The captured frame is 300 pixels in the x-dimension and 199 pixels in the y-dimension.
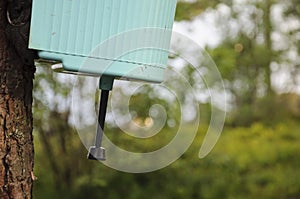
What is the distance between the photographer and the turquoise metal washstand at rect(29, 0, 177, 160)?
2.57ft

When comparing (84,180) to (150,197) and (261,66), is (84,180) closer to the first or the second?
(150,197)

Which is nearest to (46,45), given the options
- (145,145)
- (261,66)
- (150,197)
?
(145,145)

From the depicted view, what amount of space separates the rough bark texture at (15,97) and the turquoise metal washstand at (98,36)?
0.09 meters

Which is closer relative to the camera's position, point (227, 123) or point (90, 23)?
point (90, 23)

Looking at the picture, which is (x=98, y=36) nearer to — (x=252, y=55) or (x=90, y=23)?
(x=90, y=23)

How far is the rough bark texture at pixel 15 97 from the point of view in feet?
2.88

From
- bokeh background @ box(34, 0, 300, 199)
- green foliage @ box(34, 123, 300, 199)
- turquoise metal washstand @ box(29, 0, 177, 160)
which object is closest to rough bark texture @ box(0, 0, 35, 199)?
turquoise metal washstand @ box(29, 0, 177, 160)

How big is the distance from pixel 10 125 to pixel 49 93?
1686 millimetres

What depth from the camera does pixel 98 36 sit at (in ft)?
2.61

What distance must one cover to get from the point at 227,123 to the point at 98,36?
2983 mm

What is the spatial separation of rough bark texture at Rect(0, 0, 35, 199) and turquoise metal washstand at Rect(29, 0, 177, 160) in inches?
3.6

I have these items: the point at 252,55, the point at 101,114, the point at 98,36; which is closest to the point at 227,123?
the point at 252,55

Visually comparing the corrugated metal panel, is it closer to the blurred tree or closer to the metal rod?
the metal rod

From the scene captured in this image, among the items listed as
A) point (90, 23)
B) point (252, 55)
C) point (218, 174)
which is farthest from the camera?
point (252, 55)
